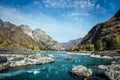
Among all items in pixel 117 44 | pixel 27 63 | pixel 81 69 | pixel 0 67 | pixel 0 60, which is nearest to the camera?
pixel 81 69

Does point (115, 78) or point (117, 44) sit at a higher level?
point (117, 44)

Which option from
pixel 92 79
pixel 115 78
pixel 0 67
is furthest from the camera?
pixel 0 67

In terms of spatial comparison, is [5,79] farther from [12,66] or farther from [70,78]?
[12,66]

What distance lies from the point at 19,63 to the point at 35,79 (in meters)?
26.8

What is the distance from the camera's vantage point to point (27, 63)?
227 feet

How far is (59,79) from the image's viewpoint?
4231cm

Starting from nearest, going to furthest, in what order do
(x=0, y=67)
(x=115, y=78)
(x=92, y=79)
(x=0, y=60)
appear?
1. (x=115, y=78)
2. (x=92, y=79)
3. (x=0, y=67)
4. (x=0, y=60)

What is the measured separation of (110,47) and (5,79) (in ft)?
426

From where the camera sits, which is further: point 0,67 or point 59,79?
point 0,67

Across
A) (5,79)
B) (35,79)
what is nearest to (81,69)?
(35,79)

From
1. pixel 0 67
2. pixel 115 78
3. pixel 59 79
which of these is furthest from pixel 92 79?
pixel 0 67

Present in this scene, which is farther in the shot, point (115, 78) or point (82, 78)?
point (82, 78)

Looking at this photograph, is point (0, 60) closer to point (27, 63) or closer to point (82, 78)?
point (27, 63)

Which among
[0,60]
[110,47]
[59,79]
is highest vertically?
[110,47]
